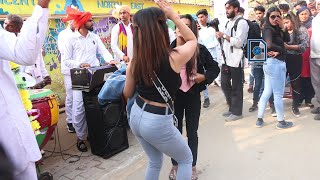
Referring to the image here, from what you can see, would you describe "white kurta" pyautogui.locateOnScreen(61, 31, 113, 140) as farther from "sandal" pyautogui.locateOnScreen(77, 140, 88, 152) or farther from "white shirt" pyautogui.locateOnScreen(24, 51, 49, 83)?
"white shirt" pyautogui.locateOnScreen(24, 51, 49, 83)

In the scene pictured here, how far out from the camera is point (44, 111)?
3.40 metres

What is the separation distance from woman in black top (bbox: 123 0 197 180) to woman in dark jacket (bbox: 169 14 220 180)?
672mm

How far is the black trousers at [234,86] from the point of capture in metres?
5.11

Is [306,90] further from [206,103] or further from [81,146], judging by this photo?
[81,146]

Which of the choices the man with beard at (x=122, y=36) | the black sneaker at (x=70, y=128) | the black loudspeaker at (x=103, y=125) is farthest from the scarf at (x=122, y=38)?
the black sneaker at (x=70, y=128)

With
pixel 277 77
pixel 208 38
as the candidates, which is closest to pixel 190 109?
pixel 277 77

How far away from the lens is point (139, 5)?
876 centimetres

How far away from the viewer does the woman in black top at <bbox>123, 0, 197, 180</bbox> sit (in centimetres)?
214

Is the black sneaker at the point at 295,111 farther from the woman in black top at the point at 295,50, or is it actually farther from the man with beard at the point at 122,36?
the man with beard at the point at 122,36

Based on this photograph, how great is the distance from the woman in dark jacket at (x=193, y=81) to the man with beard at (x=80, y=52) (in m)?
1.55

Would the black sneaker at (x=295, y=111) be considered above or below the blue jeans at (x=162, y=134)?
below

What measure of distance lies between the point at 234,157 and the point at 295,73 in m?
2.48

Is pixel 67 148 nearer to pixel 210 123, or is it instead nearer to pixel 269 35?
pixel 210 123

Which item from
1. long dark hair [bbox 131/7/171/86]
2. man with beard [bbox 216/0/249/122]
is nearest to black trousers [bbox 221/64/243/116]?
man with beard [bbox 216/0/249/122]
